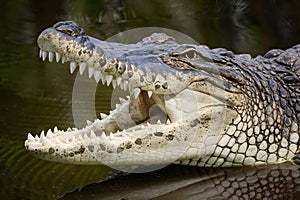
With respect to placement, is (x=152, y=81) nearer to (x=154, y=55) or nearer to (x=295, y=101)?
(x=154, y=55)

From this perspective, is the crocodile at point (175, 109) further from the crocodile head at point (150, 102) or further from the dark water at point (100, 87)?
the dark water at point (100, 87)

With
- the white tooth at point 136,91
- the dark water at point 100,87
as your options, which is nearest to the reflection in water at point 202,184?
the dark water at point 100,87

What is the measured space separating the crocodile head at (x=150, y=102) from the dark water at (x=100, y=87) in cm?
18

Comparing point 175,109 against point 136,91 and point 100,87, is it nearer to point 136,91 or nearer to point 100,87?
point 136,91

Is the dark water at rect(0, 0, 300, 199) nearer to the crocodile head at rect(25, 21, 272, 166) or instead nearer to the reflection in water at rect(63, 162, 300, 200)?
the reflection in water at rect(63, 162, 300, 200)

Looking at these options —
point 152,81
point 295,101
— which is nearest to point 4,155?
point 152,81

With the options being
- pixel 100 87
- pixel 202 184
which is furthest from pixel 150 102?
pixel 100 87

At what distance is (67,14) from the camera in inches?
325

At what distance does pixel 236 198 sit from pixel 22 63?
3.20 m

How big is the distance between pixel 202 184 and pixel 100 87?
1.85 meters

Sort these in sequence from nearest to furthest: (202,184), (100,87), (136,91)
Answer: (136,91) → (202,184) → (100,87)

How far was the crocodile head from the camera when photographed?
11.6 feet

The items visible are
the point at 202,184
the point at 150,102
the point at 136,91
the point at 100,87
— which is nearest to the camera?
the point at 136,91

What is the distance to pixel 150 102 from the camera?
389 centimetres
